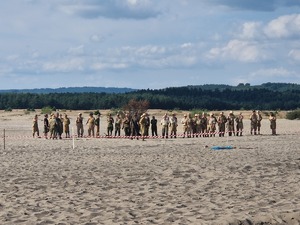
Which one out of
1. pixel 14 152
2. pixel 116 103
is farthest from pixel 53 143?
pixel 116 103

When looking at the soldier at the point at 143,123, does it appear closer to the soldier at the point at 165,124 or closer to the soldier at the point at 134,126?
the soldier at the point at 134,126

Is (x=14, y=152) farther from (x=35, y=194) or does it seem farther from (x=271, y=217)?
(x=271, y=217)

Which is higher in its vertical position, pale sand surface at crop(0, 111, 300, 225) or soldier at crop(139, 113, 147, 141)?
soldier at crop(139, 113, 147, 141)

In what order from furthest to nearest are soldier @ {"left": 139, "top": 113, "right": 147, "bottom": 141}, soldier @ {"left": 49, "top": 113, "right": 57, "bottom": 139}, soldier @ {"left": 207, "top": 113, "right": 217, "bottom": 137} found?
soldier @ {"left": 207, "top": 113, "right": 217, "bottom": 137}, soldier @ {"left": 49, "top": 113, "right": 57, "bottom": 139}, soldier @ {"left": 139, "top": 113, "right": 147, "bottom": 141}

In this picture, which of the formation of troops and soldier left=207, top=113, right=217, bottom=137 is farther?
soldier left=207, top=113, right=217, bottom=137

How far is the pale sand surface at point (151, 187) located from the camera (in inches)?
404

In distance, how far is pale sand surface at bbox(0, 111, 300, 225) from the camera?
404 inches

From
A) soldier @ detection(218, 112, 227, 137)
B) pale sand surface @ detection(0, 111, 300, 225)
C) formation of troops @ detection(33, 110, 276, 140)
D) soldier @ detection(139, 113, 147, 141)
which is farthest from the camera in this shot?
soldier @ detection(218, 112, 227, 137)

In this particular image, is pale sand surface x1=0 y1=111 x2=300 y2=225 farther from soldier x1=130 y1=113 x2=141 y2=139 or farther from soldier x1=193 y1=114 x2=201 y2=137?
soldier x1=193 y1=114 x2=201 y2=137

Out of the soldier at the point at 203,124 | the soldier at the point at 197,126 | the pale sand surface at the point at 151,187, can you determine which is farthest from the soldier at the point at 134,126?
the pale sand surface at the point at 151,187

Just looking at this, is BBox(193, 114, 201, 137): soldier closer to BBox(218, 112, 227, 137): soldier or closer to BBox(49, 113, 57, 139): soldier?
BBox(218, 112, 227, 137): soldier

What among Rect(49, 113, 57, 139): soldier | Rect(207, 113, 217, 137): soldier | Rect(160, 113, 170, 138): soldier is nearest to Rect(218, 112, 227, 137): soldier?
Rect(207, 113, 217, 137): soldier

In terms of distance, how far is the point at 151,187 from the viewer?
44.8 feet

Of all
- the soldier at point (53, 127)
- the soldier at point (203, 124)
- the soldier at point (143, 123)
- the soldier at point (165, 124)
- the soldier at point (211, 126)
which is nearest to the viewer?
the soldier at point (143, 123)
